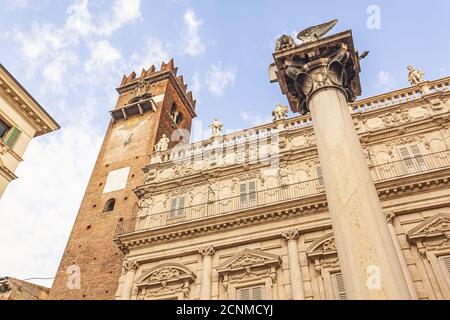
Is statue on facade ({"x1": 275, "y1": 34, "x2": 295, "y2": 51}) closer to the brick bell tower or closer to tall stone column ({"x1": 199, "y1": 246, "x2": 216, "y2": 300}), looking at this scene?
tall stone column ({"x1": 199, "y1": 246, "x2": 216, "y2": 300})

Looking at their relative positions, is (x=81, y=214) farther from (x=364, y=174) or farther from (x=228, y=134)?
(x=364, y=174)

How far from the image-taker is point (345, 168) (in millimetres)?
6746

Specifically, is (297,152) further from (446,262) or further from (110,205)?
(110,205)

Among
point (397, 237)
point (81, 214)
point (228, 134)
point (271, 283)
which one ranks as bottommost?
point (271, 283)

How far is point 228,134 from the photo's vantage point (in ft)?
73.1

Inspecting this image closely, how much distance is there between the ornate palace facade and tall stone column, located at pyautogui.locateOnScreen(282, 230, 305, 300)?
0.04m

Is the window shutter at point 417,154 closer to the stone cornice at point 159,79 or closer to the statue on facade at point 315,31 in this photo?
the statue on facade at point 315,31

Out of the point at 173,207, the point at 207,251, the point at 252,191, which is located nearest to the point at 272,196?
the point at 252,191

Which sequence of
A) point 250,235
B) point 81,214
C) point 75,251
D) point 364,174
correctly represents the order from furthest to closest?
point 81,214 < point 75,251 < point 250,235 < point 364,174

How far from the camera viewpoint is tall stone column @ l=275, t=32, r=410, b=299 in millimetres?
5496

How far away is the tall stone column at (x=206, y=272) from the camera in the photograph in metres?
15.2

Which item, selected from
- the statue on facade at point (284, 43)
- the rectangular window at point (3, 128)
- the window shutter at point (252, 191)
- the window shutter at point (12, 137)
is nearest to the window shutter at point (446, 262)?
the window shutter at point (252, 191)

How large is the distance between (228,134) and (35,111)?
32.6ft
